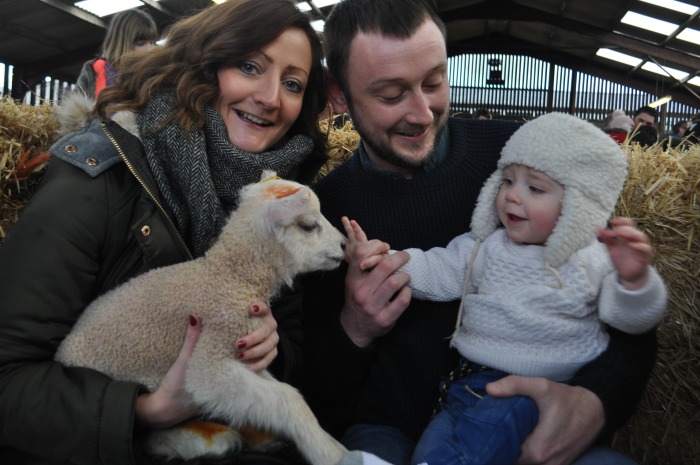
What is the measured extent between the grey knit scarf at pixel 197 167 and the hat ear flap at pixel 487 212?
0.75m

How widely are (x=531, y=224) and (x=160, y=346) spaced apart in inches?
47.7

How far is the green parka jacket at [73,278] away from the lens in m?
1.79

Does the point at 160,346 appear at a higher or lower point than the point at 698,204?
lower

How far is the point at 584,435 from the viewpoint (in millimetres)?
1908

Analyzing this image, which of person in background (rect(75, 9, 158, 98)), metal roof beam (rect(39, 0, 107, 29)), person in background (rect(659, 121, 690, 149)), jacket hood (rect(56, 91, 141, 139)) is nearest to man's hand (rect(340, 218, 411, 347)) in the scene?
jacket hood (rect(56, 91, 141, 139))

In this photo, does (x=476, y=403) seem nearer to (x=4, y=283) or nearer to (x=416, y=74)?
(x=416, y=74)

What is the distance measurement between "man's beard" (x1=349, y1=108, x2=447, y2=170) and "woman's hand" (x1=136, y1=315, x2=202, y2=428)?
987mm

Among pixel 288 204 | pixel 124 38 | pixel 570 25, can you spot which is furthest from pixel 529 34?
pixel 288 204

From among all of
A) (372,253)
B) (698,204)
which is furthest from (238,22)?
(698,204)

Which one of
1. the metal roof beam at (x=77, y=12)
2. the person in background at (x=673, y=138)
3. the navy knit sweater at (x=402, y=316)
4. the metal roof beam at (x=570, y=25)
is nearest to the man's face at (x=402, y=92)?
the navy knit sweater at (x=402, y=316)

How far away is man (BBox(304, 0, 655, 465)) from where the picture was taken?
2.31m

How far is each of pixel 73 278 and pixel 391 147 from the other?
1193 mm

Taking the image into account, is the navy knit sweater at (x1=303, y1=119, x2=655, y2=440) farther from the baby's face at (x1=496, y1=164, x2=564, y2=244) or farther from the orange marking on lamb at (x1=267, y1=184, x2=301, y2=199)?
the orange marking on lamb at (x1=267, y1=184, x2=301, y2=199)

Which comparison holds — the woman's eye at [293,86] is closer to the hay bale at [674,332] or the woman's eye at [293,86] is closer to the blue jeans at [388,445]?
the blue jeans at [388,445]
